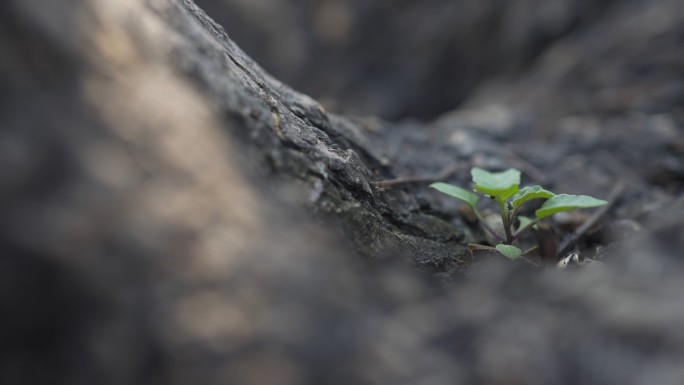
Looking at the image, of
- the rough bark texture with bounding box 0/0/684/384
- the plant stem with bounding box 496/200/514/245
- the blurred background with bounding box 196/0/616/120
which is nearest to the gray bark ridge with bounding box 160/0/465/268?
the rough bark texture with bounding box 0/0/684/384

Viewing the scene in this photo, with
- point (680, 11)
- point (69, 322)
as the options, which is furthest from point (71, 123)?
point (680, 11)

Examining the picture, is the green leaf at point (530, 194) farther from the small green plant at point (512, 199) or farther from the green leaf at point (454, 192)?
the green leaf at point (454, 192)

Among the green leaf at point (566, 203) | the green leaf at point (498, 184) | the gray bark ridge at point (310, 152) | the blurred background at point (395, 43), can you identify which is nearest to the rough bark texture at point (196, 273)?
the gray bark ridge at point (310, 152)

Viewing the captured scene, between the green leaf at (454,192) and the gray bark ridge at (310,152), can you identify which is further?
the green leaf at (454,192)

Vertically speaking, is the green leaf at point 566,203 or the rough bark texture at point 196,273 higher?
the green leaf at point 566,203

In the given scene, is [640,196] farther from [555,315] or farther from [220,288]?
[220,288]

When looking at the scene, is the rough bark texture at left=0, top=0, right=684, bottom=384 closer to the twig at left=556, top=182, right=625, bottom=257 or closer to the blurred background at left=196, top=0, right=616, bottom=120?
the twig at left=556, top=182, right=625, bottom=257
